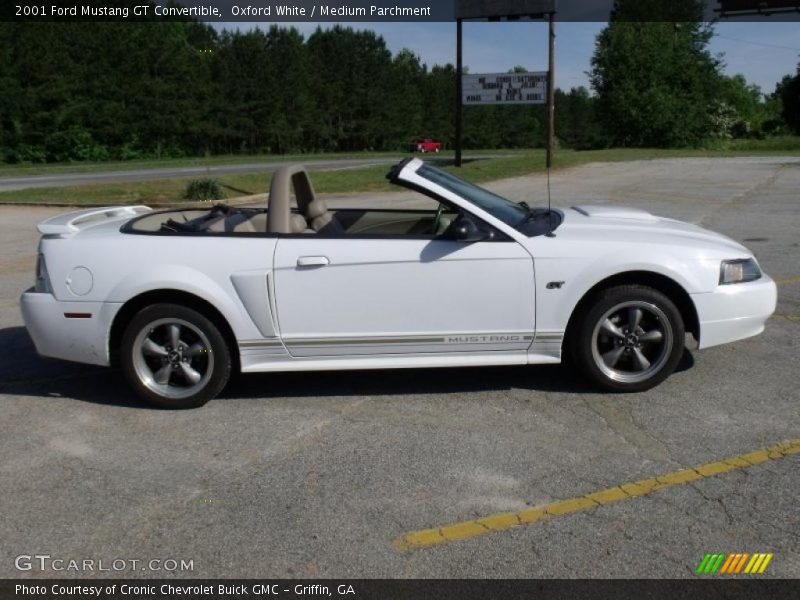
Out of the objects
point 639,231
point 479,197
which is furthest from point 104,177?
point 639,231

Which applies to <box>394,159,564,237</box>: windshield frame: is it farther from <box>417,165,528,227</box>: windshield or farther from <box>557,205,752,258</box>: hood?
<box>557,205,752,258</box>: hood

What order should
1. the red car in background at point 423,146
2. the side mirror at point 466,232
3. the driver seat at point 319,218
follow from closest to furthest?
the side mirror at point 466,232
the driver seat at point 319,218
the red car in background at point 423,146

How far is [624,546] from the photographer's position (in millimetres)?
3342

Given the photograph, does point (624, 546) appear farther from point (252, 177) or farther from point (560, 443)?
point (252, 177)

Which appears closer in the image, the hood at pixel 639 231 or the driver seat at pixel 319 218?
the hood at pixel 639 231

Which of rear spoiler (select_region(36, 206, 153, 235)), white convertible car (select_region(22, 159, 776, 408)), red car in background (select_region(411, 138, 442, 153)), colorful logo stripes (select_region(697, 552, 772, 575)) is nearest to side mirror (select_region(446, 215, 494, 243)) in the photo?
white convertible car (select_region(22, 159, 776, 408))

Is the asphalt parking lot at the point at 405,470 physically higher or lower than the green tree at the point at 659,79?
lower

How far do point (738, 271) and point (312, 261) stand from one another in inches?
106

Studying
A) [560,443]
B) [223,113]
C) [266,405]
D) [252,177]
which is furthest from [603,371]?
[223,113]

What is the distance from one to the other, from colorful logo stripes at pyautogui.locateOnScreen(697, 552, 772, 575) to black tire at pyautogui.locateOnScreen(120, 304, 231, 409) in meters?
3.00

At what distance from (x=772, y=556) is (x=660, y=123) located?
64702mm

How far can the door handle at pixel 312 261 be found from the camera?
16.2 ft

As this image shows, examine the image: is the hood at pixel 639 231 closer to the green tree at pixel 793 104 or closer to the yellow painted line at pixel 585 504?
the yellow painted line at pixel 585 504

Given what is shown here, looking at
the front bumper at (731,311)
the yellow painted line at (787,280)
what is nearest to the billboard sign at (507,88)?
the yellow painted line at (787,280)
